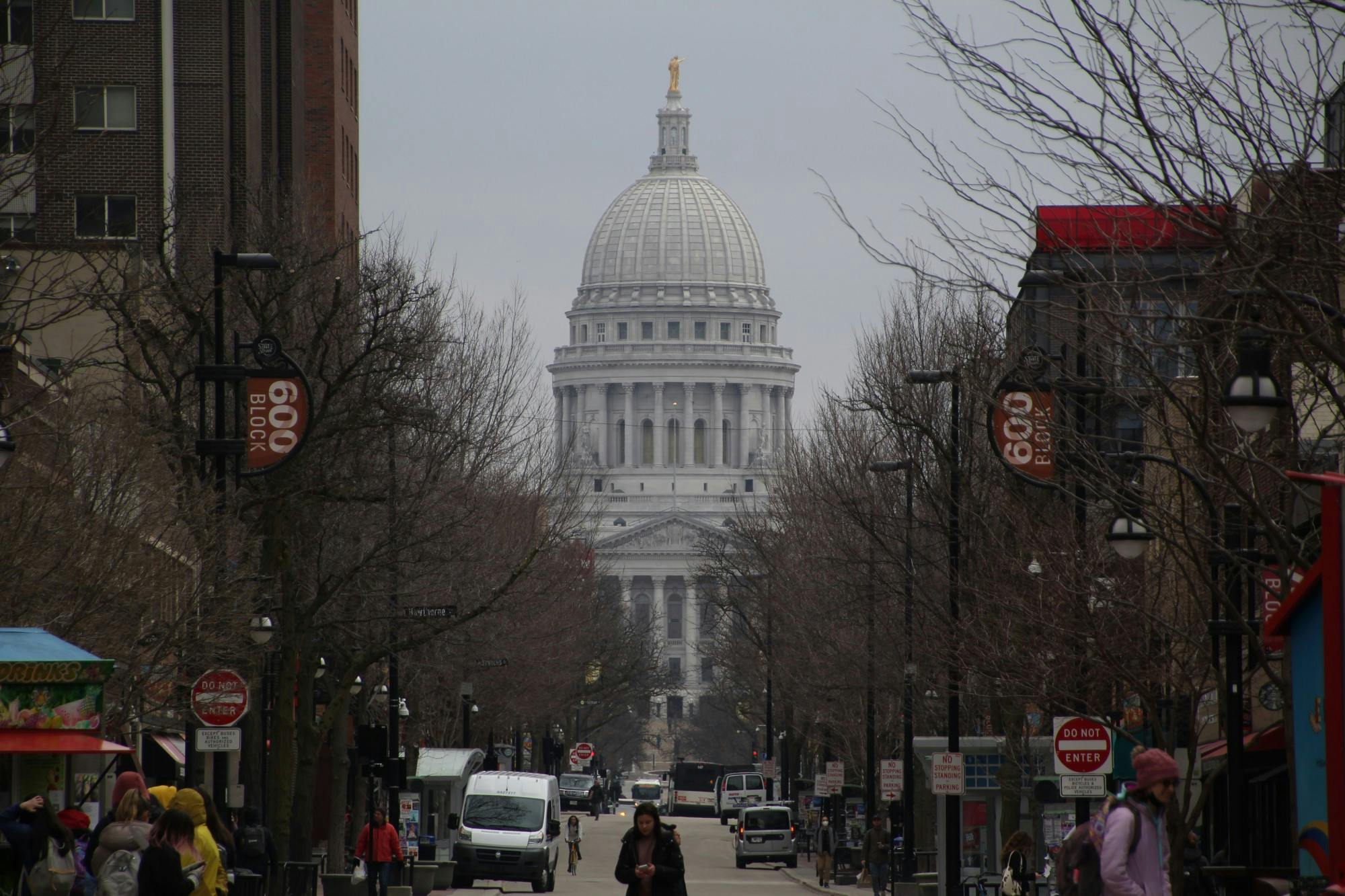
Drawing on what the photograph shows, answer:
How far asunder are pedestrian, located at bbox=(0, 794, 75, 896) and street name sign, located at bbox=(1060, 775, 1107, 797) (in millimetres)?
11155

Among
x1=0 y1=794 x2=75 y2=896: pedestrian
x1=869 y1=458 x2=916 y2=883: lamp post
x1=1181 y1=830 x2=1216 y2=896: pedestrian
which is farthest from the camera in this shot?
x1=869 y1=458 x2=916 y2=883: lamp post

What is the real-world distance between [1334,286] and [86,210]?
39.5 metres

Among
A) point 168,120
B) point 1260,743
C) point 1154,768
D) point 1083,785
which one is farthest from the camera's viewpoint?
point 168,120

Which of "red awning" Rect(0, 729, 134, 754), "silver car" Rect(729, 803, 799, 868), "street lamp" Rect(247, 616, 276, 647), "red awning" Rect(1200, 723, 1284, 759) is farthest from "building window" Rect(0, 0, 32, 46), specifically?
"red awning" Rect(0, 729, 134, 754)

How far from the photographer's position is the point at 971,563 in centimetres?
3353

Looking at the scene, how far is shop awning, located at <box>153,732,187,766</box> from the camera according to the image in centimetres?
4050

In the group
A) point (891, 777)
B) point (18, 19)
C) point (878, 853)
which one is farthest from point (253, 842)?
point (18, 19)

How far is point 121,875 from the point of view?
15.0m

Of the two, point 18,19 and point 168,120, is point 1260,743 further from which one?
point 168,120

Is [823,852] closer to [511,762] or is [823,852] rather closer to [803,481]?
[803,481]

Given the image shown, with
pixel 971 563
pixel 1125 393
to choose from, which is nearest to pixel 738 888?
pixel 971 563

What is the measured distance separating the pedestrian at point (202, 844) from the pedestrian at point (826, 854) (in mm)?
34777

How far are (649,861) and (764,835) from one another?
42.9 m

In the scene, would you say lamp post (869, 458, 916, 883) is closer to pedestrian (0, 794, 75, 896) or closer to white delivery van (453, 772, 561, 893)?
white delivery van (453, 772, 561, 893)
